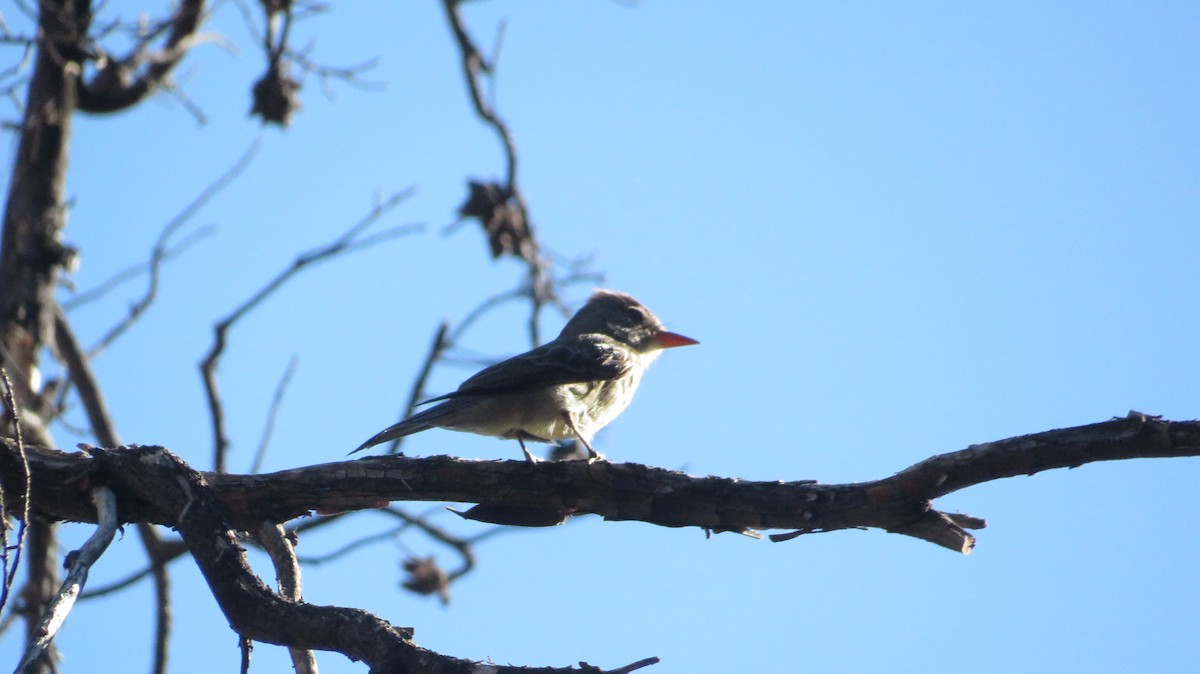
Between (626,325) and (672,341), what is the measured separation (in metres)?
0.35

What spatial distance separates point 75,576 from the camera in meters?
3.34

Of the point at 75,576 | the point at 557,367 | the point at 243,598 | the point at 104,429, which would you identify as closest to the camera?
the point at 75,576

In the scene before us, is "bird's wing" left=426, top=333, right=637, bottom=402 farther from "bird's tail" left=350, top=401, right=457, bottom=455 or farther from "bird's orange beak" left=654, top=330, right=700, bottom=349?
"bird's orange beak" left=654, top=330, right=700, bottom=349

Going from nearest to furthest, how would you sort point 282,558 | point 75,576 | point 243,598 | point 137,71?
point 75,576
point 243,598
point 282,558
point 137,71

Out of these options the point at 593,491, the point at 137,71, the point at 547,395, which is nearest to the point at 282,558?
the point at 593,491

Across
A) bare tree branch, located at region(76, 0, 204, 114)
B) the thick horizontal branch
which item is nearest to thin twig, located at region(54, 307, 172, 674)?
bare tree branch, located at region(76, 0, 204, 114)

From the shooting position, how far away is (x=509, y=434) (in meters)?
6.64

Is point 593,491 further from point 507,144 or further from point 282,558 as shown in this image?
point 507,144

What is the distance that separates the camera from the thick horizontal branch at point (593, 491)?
3.43 meters

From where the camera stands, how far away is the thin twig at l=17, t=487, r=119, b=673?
9.63ft

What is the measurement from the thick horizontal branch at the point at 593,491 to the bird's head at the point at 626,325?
12.9 ft

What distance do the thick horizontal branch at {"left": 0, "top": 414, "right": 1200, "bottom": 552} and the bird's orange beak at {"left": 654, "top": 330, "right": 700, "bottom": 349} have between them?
158 inches

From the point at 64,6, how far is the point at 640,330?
4.94 m

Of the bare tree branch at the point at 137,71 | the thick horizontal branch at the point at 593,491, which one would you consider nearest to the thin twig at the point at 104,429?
the bare tree branch at the point at 137,71
